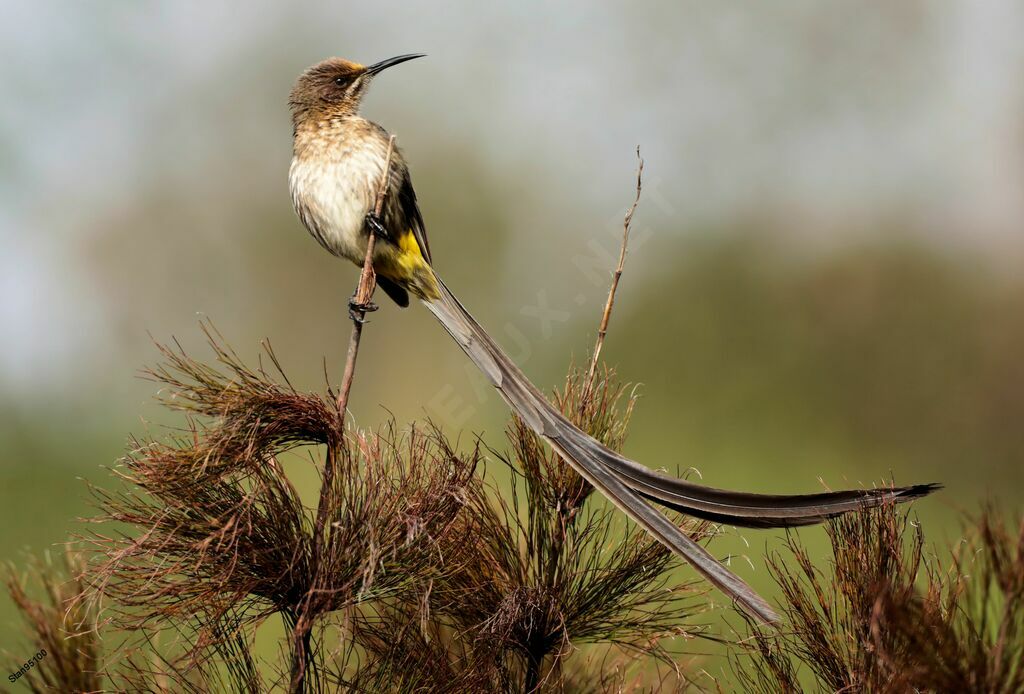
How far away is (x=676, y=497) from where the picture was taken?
1033 mm

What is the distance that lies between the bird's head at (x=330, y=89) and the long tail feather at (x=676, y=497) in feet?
2.68

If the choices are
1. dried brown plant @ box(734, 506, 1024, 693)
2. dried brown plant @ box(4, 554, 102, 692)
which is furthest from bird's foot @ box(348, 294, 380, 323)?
dried brown plant @ box(734, 506, 1024, 693)

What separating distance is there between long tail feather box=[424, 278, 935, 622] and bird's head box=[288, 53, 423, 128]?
82cm

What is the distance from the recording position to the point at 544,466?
1237 mm

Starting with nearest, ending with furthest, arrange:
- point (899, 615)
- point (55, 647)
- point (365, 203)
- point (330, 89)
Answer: point (899, 615), point (55, 647), point (365, 203), point (330, 89)

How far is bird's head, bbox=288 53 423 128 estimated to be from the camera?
1.84 m

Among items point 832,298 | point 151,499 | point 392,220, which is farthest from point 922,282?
point 151,499

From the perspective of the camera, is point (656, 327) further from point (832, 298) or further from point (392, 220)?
point (392, 220)

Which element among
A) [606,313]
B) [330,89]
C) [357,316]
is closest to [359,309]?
[357,316]

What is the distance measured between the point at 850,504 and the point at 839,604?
16 centimetres

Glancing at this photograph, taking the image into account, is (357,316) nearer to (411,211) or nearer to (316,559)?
(316,559)

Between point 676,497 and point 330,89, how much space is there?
121 cm

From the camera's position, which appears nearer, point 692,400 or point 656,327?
point 692,400

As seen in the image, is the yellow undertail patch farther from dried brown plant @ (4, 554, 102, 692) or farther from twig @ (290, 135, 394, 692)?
dried brown plant @ (4, 554, 102, 692)
